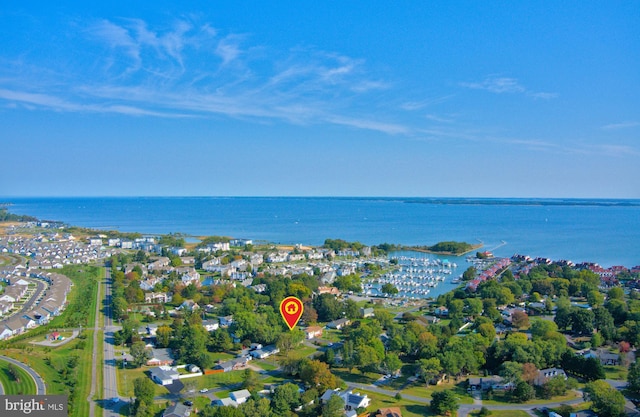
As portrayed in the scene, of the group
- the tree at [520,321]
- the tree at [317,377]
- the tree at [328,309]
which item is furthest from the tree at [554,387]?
the tree at [328,309]

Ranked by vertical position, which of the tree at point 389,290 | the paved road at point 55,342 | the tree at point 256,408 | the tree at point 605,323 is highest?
the tree at point 605,323

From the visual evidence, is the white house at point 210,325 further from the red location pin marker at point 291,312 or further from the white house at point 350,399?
the white house at point 350,399

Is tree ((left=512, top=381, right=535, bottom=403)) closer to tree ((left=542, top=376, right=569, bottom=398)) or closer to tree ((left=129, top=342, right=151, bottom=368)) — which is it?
tree ((left=542, top=376, right=569, bottom=398))

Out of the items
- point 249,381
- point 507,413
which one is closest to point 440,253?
point 507,413

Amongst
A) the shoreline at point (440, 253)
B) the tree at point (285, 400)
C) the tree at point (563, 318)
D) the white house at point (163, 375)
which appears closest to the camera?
the tree at point (285, 400)

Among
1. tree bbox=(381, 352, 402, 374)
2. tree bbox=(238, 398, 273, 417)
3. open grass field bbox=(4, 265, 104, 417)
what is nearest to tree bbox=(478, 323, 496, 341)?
tree bbox=(381, 352, 402, 374)

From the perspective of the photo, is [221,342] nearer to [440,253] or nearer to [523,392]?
[523,392]

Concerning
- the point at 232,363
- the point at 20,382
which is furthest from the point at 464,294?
the point at 20,382
